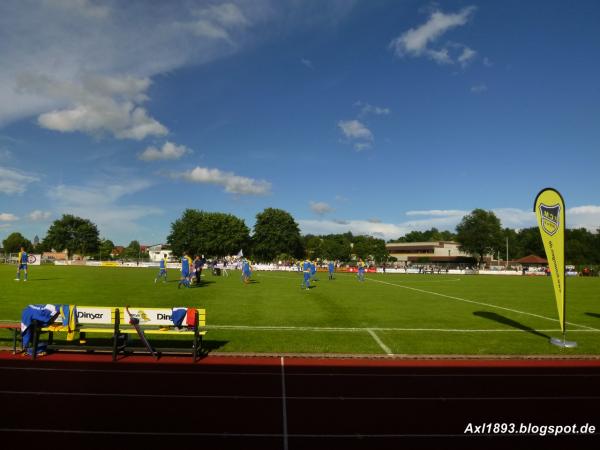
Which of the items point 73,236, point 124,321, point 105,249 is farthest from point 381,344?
point 105,249

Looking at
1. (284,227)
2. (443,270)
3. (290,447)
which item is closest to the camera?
(290,447)

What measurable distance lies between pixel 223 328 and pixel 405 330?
5.92 m

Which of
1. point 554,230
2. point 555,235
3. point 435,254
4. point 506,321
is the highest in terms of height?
point 554,230

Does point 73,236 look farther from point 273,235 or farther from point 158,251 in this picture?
point 273,235

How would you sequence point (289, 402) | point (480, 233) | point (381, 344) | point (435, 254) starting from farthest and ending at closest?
point (435, 254), point (480, 233), point (381, 344), point (289, 402)

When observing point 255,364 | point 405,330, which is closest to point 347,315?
point 405,330

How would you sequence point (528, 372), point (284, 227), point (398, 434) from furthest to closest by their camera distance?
point (284, 227), point (528, 372), point (398, 434)

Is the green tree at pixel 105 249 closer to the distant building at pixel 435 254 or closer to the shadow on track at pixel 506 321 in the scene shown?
the distant building at pixel 435 254

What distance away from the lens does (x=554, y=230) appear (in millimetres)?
11766

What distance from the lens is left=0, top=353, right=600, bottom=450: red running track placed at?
231 inches

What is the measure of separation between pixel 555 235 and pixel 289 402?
9.18m

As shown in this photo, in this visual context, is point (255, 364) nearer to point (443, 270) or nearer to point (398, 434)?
point (398, 434)

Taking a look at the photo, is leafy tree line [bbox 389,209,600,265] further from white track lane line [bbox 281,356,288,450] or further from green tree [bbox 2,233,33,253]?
green tree [bbox 2,233,33,253]

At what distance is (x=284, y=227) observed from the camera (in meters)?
98.9
